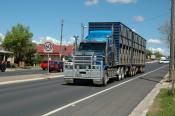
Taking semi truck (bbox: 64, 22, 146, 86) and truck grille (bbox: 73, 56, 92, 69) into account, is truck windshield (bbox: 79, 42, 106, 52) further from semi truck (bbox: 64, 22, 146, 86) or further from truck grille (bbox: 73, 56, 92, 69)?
truck grille (bbox: 73, 56, 92, 69)

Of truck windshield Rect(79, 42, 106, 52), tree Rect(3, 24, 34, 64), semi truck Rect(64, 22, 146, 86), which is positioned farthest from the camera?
tree Rect(3, 24, 34, 64)

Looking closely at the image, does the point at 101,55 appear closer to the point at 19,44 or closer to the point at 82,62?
the point at 82,62

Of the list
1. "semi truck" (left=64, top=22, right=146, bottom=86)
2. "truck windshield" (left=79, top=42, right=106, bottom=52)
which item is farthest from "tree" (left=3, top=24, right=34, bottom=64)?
"truck windshield" (left=79, top=42, right=106, bottom=52)

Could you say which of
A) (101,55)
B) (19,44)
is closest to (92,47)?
(101,55)

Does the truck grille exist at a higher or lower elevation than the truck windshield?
lower

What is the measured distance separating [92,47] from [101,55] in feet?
4.78

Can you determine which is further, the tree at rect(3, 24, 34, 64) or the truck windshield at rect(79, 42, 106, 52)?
the tree at rect(3, 24, 34, 64)

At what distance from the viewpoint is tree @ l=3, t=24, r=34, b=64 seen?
262ft

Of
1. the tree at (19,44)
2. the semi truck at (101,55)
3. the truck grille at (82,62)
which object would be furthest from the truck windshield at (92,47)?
the tree at (19,44)

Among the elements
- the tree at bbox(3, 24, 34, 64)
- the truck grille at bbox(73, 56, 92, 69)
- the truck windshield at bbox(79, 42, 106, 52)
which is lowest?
the truck grille at bbox(73, 56, 92, 69)

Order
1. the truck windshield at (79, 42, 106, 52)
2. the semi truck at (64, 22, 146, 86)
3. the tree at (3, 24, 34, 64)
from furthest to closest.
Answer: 1. the tree at (3, 24, 34, 64)
2. the truck windshield at (79, 42, 106, 52)
3. the semi truck at (64, 22, 146, 86)

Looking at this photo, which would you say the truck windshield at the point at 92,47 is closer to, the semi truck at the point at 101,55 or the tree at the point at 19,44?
the semi truck at the point at 101,55

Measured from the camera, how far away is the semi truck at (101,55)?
2617cm

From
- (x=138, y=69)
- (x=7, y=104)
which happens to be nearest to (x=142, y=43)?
(x=138, y=69)
